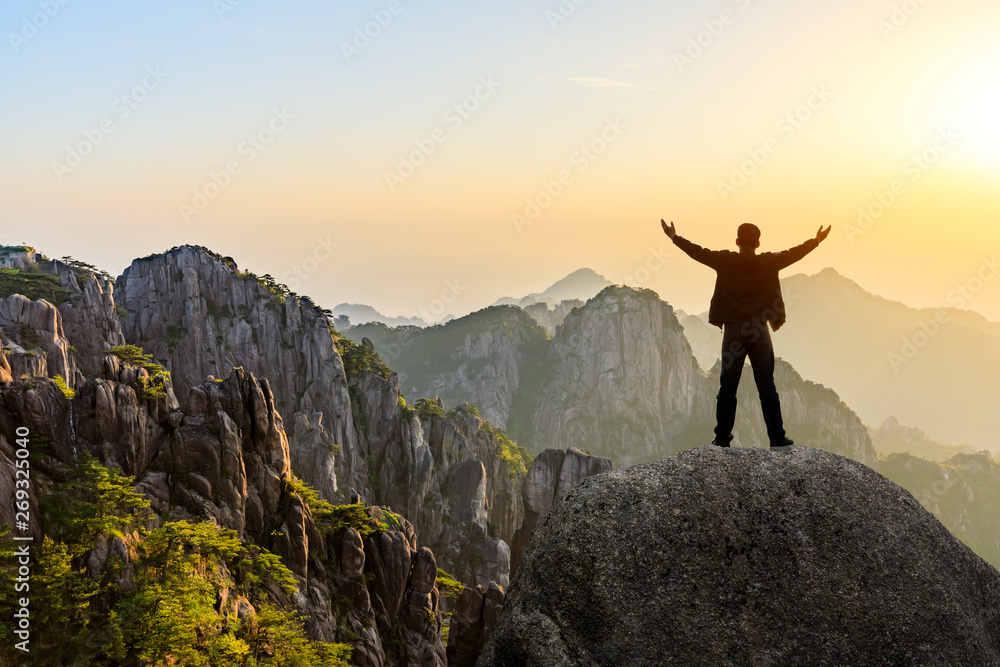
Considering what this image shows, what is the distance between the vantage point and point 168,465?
30438 mm

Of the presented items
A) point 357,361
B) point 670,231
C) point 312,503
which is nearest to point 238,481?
point 312,503

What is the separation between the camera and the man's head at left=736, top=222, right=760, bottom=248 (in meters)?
11.0

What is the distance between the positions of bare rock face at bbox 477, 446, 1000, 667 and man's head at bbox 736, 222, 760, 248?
3.80 metres

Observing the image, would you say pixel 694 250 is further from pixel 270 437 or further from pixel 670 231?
pixel 270 437

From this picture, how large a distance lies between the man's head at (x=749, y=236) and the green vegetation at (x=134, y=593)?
2165cm

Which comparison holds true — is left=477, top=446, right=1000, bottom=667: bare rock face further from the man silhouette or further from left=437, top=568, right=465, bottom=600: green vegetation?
left=437, top=568, right=465, bottom=600: green vegetation

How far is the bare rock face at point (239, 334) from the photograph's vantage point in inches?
3322

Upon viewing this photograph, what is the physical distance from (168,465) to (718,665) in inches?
1155

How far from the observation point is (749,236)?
11.0 meters

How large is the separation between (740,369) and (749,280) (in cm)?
159

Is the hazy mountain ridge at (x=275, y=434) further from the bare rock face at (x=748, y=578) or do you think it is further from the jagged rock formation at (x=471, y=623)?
the bare rock face at (x=748, y=578)

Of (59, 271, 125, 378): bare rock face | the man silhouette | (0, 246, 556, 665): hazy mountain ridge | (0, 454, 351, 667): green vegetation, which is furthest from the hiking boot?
(59, 271, 125, 378): bare rock face

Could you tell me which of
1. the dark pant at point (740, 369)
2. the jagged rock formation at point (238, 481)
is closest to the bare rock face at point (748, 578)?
the dark pant at point (740, 369)

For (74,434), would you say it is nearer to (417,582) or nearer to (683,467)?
(417,582)
